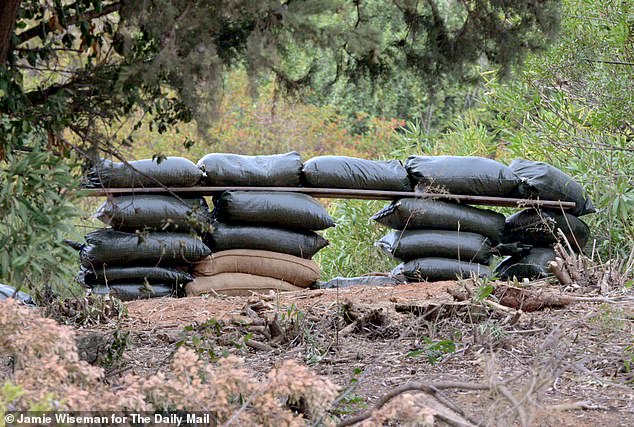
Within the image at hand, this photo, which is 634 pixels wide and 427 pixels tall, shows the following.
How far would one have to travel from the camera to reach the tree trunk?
2.91 m

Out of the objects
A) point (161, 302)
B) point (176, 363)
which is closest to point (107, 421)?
point (176, 363)

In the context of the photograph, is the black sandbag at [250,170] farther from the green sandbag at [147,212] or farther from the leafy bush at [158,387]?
the leafy bush at [158,387]

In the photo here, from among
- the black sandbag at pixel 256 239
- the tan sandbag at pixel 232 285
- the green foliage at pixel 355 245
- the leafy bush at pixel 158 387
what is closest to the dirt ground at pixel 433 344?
the leafy bush at pixel 158 387

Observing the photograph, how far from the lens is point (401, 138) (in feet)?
27.3

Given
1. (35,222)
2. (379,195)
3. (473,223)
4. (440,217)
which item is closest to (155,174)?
(379,195)

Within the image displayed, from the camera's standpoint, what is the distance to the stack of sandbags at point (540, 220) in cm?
560

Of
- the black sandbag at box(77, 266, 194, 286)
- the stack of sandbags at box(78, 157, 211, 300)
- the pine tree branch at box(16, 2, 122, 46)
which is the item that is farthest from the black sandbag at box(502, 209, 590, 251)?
the pine tree branch at box(16, 2, 122, 46)

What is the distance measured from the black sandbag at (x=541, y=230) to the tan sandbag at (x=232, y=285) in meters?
1.70

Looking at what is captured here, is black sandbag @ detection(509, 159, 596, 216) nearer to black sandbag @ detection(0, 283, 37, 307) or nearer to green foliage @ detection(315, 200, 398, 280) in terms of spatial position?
green foliage @ detection(315, 200, 398, 280)

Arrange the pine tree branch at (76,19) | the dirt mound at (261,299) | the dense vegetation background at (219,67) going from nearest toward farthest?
the dense vegetation background at (219,67) → the pine tree branch at (76,19) → the dirt mound at (261,299)

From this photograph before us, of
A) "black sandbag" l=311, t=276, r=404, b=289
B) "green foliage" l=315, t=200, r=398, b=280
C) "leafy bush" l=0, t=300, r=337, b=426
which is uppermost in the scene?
"leafy bush" l=0, t=300, r=337, b=426

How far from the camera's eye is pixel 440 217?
5.54m

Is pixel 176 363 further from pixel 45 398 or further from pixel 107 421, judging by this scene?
pixel 45 398

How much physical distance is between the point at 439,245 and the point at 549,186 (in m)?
0.88
